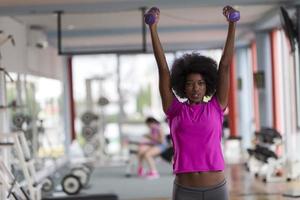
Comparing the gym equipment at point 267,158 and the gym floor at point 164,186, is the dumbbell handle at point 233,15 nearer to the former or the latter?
the gym floor at point 164,186

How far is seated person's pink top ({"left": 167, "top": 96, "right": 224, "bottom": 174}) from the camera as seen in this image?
1.68 meters

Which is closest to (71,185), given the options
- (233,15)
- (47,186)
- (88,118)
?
(47,186)

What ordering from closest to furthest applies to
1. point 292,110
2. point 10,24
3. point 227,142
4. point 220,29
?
point 10,24, point 292,110, point 220,29, point 227,142

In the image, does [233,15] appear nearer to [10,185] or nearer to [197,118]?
[197,118]

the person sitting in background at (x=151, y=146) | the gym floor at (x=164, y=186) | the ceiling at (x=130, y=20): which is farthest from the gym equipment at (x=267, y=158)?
the ceiling at (x=130, y=20)

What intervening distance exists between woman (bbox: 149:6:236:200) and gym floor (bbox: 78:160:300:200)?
361 centimetres

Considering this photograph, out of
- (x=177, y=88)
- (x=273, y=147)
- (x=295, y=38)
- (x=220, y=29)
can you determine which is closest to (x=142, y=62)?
(x=220, y=29)

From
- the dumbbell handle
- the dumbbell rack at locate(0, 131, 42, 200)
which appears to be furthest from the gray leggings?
the dumbbell rack at locate(0, 131, 42, 200)

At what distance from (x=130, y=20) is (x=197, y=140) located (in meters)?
5.52

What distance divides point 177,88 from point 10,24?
456 centimetres

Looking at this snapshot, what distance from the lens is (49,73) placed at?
26.0 ft

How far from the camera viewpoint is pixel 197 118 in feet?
5.56

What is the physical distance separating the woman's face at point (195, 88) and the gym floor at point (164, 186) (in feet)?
12.0

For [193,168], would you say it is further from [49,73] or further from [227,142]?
[227,142]
